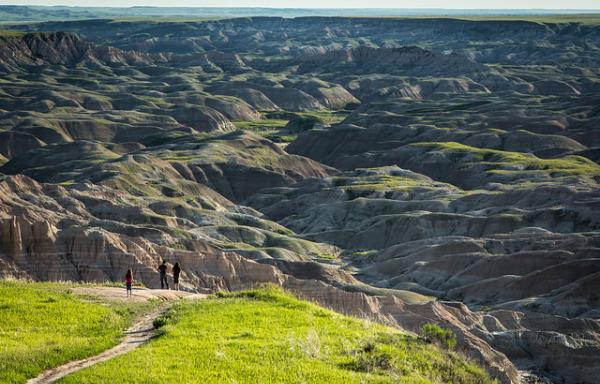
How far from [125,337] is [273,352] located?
126 inches

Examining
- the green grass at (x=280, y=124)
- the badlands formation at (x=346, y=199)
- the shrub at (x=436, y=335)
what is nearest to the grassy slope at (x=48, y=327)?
the shrub at (x=436, y=335)

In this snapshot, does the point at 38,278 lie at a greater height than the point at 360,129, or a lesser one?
greater

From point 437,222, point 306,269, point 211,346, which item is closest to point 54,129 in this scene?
point 437,222

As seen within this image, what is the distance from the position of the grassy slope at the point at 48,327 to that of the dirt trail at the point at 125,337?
5.6 inches

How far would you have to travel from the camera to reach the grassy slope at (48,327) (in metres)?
16.3

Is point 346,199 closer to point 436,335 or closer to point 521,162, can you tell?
point 521,162

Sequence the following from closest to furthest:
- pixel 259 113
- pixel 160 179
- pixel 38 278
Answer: pixel 38 278 < pixel 160 179 < pixel 259 113

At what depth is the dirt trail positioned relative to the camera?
52.3ft

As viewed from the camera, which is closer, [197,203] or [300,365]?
[300,365]

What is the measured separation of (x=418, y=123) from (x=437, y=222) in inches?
2531

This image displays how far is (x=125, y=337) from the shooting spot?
19.0 metres

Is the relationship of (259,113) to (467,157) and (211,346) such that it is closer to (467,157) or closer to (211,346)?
(467,157)

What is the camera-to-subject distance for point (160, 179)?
100750mm

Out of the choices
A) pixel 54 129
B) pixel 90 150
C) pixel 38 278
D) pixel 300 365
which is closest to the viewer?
pixel 300 365
